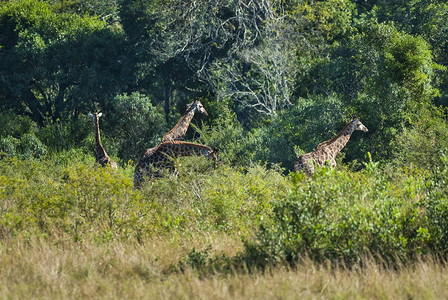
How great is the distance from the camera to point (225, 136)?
20688 millimetres

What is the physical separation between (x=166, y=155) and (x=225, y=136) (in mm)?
6991

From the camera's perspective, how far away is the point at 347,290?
7.20 meters

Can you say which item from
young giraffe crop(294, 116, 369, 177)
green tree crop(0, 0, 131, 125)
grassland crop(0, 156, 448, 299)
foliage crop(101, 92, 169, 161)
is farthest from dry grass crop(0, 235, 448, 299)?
green tree crop(0, 0, 131, 125)

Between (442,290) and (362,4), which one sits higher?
(362,4)

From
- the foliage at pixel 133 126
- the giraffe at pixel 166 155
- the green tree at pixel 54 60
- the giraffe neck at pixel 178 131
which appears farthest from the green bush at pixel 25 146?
the giraffe at pixel 166 155

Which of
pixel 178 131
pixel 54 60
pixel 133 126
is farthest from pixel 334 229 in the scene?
pixel 54 60

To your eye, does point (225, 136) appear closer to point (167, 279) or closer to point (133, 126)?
point (133, 126)

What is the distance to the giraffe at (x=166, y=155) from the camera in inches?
541

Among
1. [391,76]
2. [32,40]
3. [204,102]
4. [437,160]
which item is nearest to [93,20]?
[32,40]

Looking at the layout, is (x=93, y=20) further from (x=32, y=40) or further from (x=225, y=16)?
(x=225, y=16)

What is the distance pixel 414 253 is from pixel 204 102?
60.2ft

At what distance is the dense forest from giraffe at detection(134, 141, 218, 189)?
53cm

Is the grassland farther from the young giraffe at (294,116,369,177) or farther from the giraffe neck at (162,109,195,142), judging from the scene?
the giraffe neck at (162,109,195,142)

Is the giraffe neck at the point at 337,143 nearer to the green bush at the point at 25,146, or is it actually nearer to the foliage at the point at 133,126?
the foliage at the point at 133,126
